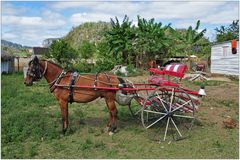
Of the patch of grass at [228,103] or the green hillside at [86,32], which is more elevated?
the green hillside at [86,32]

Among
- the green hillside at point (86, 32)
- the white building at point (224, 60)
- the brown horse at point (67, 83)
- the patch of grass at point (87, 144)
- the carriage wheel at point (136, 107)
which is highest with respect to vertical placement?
the green hillside at point (86, 32)

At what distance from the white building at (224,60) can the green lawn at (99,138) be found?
12206mm

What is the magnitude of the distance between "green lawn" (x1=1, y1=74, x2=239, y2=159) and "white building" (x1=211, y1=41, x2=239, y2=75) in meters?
12.2

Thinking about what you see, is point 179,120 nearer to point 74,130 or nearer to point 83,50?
point 74,130

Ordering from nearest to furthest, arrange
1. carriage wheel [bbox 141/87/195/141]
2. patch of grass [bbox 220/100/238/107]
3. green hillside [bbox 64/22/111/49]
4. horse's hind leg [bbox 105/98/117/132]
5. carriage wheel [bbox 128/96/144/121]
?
carriage wheel [bbox 141/87/195/141] → horse's hind leg [bbox 105/98/117/132] → carriage wheel [bbox 128/96/144/121] → patch of grass [bbox 220/100/238/107] → green hillside [bbox 64/22/111/49]

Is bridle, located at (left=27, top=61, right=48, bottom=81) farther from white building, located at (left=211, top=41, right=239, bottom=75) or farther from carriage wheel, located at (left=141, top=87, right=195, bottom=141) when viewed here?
white building, located at (left=211, top=41, right=239, bottom=75)

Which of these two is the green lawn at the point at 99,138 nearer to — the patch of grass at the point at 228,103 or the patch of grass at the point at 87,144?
the patch of grass at the point at 87,144

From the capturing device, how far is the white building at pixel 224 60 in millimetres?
20927

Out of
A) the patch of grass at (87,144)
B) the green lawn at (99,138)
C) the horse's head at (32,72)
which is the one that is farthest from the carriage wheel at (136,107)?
the horse's head at (32,72)

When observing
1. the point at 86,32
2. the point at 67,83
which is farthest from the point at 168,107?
the point at 86,32

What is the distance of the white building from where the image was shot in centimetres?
2093

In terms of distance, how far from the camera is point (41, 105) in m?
10.5

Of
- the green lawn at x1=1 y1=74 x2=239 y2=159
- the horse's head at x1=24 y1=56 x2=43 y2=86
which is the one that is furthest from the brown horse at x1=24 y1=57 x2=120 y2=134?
the green lawn at x1=1 y1=74 x2=239 y2=159

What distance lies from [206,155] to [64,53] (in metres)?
24.2
